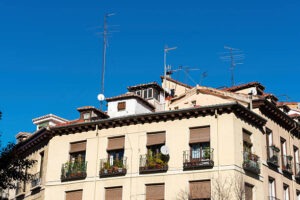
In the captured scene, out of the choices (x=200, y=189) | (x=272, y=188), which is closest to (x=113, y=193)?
(x=200, y=189)

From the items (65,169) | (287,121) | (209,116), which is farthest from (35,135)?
(287,121)

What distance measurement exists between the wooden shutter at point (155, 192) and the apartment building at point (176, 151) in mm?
29

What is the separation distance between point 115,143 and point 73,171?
3.20 meters

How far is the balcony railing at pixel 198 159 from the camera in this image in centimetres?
3130

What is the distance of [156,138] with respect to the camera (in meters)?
33.5

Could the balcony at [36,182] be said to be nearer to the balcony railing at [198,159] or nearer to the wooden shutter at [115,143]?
the wooden shutter at [115,143]

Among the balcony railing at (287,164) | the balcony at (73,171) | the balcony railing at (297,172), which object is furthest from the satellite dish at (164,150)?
the balcony railing at (297,172)

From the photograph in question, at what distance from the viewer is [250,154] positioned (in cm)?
3250

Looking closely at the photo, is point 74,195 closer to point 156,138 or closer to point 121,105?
point 156,138

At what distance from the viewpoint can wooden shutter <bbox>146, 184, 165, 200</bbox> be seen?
1265 inches

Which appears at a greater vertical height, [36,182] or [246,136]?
[246,136]

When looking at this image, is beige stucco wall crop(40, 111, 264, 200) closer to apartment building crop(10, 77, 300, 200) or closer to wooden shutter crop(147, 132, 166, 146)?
apartment building crop(10, 77, 300, 200)

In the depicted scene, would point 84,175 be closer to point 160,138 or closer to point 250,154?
point 160,138

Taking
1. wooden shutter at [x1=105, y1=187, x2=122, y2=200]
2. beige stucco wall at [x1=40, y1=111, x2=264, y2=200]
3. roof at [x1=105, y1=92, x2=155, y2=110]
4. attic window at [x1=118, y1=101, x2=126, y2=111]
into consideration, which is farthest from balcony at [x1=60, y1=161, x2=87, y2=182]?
roof at [x1=105, y1=92, x2=155, y2=110]
